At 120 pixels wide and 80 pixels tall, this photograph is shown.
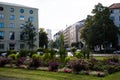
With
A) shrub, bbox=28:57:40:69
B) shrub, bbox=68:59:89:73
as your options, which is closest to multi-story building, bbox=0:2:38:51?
shrub, bbox=28:57:40:69

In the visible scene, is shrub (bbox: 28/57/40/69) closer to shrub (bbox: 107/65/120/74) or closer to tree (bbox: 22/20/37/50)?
shrub (bbox: 107/65/120/74)

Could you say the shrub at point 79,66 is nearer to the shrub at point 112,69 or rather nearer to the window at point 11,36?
the shrub at point 112,69

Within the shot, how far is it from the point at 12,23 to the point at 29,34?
24.6 feet

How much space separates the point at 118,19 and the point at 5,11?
42.2 m

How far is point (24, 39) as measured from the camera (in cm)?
8388

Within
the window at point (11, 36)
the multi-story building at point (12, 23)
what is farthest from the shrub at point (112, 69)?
the window at point (11, 36)

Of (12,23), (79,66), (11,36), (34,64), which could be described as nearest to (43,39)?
(12,23)

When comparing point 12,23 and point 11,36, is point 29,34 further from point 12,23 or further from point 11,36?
point 12,23

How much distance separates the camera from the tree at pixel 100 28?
224ft

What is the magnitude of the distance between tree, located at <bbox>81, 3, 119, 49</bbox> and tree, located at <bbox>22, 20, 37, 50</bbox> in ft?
66.0

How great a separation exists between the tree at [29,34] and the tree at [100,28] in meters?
20.1

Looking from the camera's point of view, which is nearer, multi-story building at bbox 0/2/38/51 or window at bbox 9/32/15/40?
multi-story building at bbox 0/2/38/51

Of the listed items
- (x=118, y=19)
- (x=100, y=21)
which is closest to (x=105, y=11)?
(x=100, y=21)

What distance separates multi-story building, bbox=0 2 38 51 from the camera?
81.9 metres
